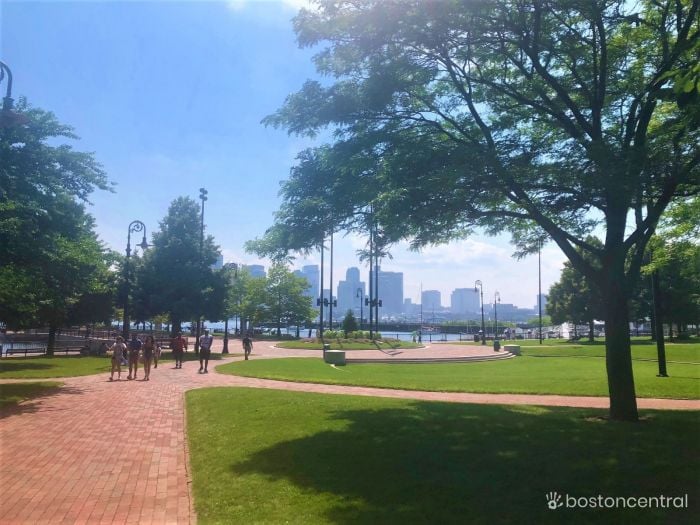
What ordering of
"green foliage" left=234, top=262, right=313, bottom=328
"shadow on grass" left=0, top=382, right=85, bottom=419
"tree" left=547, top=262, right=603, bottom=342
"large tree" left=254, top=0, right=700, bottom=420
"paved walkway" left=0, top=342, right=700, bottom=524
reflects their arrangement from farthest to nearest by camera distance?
"green foliage" left=234, top=262, right=313, bottom=328
"tree" left=547, top=262, right=603, bottom=342
"shadow on grass" left=0, top=382, right=85, bottom=419
"large tree" left=254, top=0, right=700, bottom=420
"paved walkway" left=0, top=342, right=700, bottom=524

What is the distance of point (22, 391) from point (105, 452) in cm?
895

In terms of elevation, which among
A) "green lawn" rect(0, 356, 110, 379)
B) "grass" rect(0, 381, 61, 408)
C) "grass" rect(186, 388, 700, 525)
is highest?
"grass" rect(186, 388, 700, 525)

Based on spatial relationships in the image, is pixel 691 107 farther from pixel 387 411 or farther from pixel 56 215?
pixel 56 215

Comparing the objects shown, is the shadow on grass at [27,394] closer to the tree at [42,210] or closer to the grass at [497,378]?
the tree at [42,210]

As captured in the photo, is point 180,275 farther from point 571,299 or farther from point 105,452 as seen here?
point 571,299

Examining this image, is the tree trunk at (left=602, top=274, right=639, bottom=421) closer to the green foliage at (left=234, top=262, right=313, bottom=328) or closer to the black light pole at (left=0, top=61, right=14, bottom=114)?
the black light pole at (left=0, top=61, right=14, bottom=114)

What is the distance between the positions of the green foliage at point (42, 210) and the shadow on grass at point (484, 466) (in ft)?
33.5

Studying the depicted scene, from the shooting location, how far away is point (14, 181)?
49.4 ft

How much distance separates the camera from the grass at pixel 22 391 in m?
13.9

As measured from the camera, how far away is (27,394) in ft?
49.6

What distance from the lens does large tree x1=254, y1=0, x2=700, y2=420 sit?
9.04 metres

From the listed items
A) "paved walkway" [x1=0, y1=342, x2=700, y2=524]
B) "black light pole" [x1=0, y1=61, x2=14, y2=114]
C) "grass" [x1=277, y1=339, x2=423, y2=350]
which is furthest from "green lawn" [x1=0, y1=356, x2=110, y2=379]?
"grass" [x1=277, y1=339, x2=423, y2=350]

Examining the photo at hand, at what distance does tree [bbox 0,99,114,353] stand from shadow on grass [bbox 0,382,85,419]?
325 centimetres

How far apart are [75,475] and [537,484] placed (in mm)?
6016
